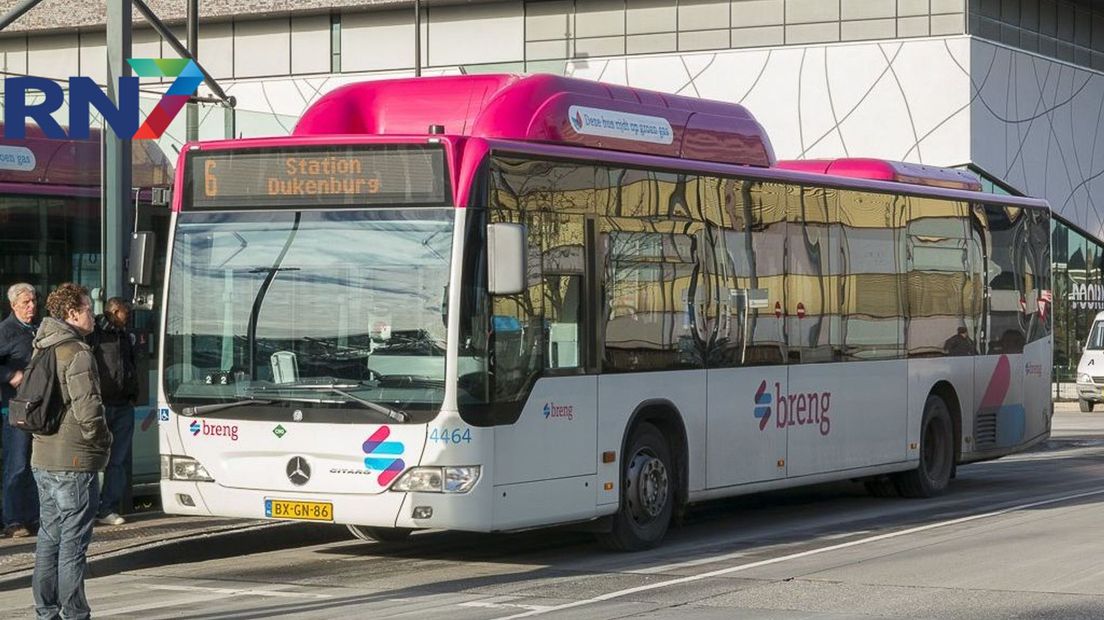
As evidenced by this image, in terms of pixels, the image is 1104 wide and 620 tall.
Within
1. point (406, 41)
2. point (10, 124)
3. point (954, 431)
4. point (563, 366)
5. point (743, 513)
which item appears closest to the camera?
point (563, 366)

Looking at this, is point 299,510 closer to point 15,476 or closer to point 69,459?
point 69,459

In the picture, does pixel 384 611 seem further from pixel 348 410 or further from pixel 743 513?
pixel 743 513

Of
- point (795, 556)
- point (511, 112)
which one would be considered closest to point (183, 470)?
point (511, 112)

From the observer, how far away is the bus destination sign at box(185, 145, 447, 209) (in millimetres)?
Answer: 12180

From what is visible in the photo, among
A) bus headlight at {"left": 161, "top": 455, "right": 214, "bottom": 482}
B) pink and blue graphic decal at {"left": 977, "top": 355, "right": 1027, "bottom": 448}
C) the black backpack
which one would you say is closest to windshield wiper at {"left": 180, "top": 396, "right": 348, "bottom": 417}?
bus headlight at {"left": 161, "top": 455, "right": 214, "bottom": 482}

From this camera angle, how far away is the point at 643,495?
1369 centimetres

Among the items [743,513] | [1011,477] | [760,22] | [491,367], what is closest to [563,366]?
[491,367]

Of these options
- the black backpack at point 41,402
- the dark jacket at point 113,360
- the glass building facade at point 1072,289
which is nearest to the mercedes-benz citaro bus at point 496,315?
the dark jacket at point 113,360

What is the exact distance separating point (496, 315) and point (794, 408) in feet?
14.5

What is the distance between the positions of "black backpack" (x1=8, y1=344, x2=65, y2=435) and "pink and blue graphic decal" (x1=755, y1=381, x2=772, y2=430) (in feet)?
22.6

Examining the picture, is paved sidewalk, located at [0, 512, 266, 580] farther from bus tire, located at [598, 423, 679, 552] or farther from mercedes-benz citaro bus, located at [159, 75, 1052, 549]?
bus tire, located at [598, 423, 679, 552]

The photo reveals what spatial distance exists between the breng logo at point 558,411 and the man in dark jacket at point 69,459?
351 cm

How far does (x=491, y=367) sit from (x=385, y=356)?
666 mm

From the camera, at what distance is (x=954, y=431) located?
62.0ft
